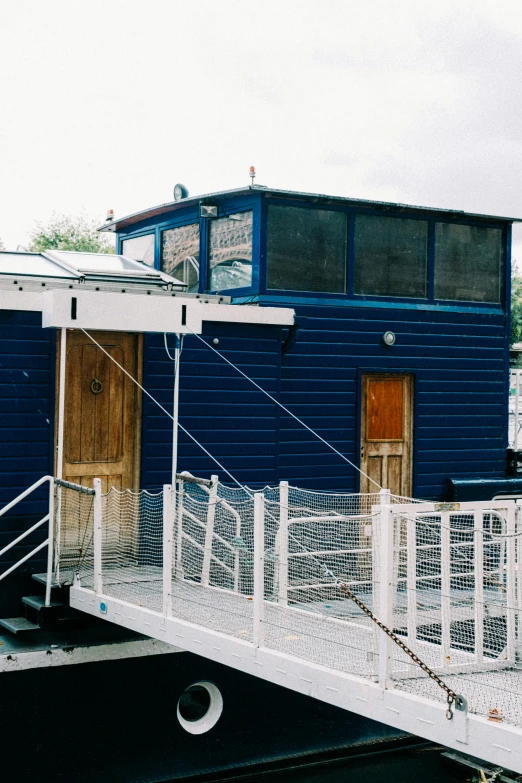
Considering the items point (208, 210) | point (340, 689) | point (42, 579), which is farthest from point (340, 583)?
point (208, 210)

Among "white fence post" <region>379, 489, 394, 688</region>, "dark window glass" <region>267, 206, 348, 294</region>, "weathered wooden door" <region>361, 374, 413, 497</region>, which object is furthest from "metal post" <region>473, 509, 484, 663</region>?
"dark window glass" <region>267, 206, 348, 294</region>

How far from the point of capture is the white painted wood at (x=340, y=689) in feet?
16.9

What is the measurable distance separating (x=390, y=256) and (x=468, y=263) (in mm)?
1213

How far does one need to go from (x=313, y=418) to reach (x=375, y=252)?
2.06m

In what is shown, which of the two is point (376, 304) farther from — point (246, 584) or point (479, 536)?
point (479, 536)

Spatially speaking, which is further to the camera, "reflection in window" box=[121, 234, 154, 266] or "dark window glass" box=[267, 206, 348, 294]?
"reflection in window" box=[121, 234, 154, 266]

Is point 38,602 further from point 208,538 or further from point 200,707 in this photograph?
point 200,707

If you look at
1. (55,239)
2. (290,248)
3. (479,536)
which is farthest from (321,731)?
(55,239)

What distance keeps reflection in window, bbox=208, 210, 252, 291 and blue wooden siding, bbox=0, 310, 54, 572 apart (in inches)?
103

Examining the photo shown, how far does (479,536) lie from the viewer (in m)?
6.22

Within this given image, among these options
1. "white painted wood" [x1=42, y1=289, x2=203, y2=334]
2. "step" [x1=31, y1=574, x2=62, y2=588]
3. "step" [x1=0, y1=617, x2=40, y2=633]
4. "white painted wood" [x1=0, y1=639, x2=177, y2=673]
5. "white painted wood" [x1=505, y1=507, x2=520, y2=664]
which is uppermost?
"white painted wood" [x1=42, y1=289, x2=203, y2=334]

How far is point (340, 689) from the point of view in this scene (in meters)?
5.99

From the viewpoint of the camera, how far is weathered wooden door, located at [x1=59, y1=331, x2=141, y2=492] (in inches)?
364

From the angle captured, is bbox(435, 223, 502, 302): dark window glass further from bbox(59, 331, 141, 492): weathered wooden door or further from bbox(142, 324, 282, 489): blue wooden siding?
bbox(59, 331, 141, 492): weathered wooden door
